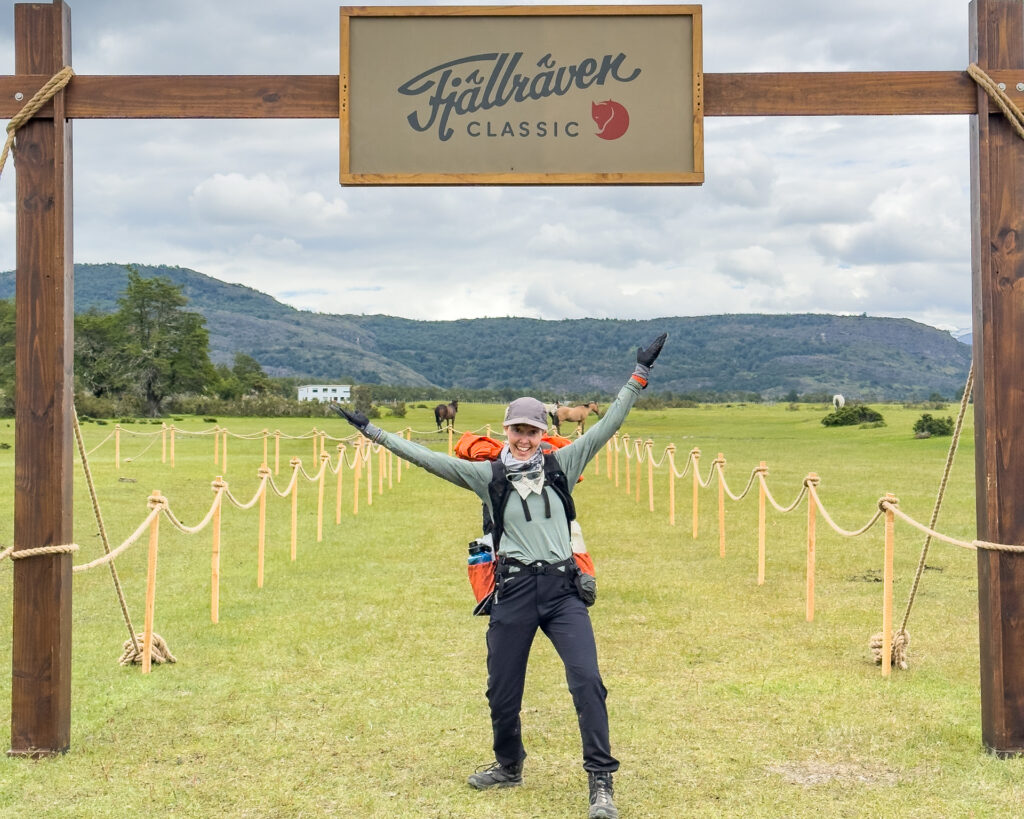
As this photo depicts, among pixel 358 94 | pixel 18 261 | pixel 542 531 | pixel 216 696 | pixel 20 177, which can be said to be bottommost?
pixel 216 696

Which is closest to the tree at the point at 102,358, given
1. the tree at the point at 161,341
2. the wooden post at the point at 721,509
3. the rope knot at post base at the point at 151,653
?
the tree at the point at 161,341

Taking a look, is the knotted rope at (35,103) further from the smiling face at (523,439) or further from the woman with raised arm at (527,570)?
the smiling face at (523,439)

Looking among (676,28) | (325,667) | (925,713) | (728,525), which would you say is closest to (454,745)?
(325,667)

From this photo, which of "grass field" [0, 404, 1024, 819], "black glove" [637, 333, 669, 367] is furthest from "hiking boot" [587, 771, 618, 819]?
"black glove" [637, 333, 669, 367]

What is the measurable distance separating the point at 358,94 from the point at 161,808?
143 inches

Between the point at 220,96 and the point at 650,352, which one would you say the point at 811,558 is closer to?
the point at 650,352

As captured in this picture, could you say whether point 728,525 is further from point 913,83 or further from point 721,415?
point 721,415

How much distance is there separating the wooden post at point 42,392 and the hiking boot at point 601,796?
2.83 metres

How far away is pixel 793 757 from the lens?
5.89 meters

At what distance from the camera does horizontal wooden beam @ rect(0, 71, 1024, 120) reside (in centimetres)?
583

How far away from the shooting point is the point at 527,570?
5105 mm

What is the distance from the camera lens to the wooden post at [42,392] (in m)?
5.69

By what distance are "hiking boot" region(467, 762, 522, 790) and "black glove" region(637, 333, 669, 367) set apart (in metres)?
Result: 2.01

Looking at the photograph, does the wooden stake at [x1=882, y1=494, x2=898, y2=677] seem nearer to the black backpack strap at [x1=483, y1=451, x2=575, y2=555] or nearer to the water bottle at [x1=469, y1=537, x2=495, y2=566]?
the black backpack strap at [x1=483, y1=451, x2=575, y2=555]
